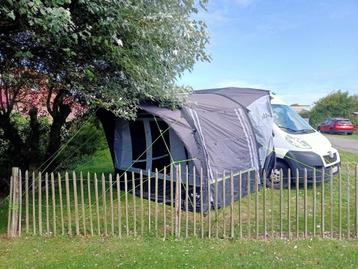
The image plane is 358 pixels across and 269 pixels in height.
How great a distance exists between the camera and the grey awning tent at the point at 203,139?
23.7ft

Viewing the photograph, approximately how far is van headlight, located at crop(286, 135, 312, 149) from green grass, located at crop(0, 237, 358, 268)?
4057 millimetres

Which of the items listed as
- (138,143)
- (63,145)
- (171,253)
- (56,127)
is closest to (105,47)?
(171,253)

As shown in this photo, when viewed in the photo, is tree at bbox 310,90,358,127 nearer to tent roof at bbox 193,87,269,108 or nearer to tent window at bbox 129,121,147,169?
tent roof at bbox 193,87,269,108

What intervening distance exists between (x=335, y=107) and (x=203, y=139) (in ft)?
120

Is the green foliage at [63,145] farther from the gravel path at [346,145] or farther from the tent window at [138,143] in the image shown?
the gravel path at [346,145]

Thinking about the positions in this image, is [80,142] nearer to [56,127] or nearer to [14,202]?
[56,127]

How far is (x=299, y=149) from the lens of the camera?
929 cm

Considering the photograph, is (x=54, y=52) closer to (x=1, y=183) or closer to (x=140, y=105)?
(x=140, y=105)

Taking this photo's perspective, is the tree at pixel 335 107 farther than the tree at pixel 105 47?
Yes

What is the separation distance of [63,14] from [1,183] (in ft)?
19.7

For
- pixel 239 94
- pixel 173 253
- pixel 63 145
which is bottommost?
Result: pixel 173 253

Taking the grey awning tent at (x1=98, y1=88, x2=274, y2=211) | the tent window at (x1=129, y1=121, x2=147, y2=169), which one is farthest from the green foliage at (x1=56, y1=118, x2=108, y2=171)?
the tent window at (x1=129, y1=121, x2=147, y2=169)

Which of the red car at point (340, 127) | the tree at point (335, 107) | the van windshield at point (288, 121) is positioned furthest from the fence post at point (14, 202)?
the tree at point (335, 107)

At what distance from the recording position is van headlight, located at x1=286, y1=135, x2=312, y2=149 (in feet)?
30.6
